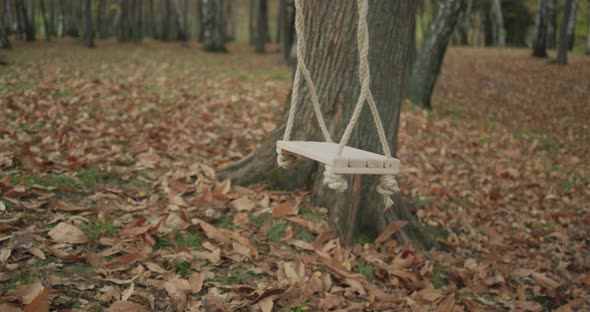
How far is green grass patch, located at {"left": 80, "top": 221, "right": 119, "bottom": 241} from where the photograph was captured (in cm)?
309

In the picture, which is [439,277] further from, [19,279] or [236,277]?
[19,279]

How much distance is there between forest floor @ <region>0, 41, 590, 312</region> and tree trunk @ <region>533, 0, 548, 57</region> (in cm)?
1301

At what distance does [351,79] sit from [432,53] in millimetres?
6648

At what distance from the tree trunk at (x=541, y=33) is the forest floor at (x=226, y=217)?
1301cm

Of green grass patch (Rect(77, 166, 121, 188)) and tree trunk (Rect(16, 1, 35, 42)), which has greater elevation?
tree trunk (Rect(16, 1, 35, 42))

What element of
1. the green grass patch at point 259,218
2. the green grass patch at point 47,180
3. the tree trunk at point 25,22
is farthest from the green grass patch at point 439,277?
the tree trunk at point 25,22

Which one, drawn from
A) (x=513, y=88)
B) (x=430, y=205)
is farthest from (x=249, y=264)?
(x=513, y=88)

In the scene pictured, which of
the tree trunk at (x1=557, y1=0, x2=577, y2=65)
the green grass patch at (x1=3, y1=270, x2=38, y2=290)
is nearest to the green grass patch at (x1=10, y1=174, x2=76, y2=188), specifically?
the green grass patch at (x1=3, y1=270, x2=38, y2=290)

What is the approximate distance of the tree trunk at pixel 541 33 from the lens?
19438 mm

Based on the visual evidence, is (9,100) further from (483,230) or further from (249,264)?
(483,230)

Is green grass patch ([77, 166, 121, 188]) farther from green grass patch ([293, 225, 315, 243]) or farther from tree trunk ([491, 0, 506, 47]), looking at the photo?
tree trunk ([491, 0, 506, 47])

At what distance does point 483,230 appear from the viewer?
4.94 meters

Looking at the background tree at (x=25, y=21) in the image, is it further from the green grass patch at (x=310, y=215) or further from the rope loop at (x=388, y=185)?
the rope loop at (x=388, y=185)

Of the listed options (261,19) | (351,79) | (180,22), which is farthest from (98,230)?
(180,22)
